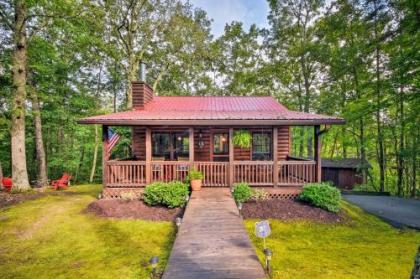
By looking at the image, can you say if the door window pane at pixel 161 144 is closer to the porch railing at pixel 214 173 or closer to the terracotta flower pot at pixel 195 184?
the porch railing at pixel 214 173

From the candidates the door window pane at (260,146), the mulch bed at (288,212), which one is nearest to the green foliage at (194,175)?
the mulch bed at (288,212)

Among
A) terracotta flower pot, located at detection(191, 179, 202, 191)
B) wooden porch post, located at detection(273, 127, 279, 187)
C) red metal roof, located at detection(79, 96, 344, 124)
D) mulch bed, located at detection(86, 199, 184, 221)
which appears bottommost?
mulch bed, located at detection(86, 199, 184, 221)

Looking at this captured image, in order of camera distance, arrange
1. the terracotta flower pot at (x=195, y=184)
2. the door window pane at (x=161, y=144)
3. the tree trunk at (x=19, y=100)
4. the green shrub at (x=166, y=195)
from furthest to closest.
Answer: the door window pane at (x=161, y=144), the tree trunk at (x=19, y=100), the terracotta flower pot at (x=195, y=184), the green shrub at (x=166, y=195)

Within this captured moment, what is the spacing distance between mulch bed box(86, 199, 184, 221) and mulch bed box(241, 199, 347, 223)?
8.01ft

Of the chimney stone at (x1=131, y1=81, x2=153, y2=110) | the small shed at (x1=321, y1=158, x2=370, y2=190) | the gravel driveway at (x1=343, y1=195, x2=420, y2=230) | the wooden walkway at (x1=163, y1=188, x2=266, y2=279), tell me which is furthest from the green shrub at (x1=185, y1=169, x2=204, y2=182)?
the small shed at (x1=321, y1=158, x2=370, y2=190)

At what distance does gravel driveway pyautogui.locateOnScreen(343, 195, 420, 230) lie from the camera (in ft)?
23.5

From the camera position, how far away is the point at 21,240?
18.4ft

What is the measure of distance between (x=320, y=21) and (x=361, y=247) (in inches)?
696

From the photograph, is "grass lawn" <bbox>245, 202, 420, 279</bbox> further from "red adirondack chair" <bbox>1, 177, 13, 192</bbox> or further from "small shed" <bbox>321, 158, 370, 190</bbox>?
"small shed" <bbox>321, 158, 370, 190</bbox>

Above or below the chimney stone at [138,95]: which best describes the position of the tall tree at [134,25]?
above

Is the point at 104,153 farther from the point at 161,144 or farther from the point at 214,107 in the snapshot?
the point at 214,107

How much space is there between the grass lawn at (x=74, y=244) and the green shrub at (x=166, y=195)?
0.98 m

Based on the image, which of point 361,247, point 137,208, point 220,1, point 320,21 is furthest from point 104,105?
point 361,247

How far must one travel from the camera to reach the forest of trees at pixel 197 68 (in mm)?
9945
